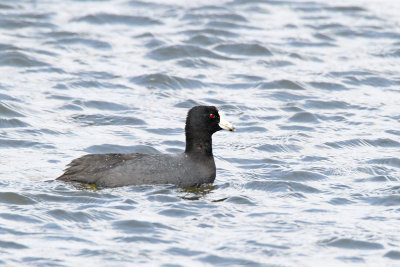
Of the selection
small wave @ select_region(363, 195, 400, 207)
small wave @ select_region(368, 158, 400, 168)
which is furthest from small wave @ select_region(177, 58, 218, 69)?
small wave @ select_region(363, 195, 400, 207)

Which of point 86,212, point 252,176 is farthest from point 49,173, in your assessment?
point 252,176

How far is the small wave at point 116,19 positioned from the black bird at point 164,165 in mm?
9136

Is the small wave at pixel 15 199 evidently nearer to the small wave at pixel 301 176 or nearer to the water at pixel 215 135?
the water at pixel 215 135

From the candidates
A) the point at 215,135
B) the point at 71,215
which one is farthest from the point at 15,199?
the point at 215,135

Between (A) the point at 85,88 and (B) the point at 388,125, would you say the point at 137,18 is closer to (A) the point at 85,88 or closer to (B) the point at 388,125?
(A) the point at 85,88

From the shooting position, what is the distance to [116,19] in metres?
20.1

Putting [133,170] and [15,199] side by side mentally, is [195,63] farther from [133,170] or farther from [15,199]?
[15,199]

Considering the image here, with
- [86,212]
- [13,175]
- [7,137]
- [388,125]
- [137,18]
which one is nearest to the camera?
[86,212]

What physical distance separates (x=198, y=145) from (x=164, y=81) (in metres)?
5.25

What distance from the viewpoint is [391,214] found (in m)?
10.1

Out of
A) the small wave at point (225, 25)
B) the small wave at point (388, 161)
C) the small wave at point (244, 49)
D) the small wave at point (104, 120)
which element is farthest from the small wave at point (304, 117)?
the small wave at point (225, 25)

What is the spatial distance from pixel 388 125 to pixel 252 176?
3719mm

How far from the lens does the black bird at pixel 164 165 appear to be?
34.3 ft

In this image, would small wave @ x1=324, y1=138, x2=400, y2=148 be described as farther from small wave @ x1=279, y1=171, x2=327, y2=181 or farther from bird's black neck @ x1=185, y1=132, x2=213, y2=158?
bird's black neck @ x1=185, y1=132, x2=213, y2=158
